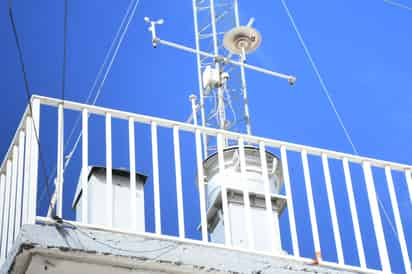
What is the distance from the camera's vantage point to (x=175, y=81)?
18625 mm

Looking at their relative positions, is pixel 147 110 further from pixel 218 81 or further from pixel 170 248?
pixel 170 248

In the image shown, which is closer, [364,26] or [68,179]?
[68,179]

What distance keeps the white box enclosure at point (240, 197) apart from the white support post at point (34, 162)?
1.73m

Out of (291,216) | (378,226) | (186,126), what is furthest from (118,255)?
(378,226)

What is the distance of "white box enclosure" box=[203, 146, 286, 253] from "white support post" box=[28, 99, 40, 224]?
173cm

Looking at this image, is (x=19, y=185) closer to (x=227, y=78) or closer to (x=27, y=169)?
(x=27, y=169)

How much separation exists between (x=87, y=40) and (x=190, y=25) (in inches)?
71.6

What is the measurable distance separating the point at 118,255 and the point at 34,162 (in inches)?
32.2

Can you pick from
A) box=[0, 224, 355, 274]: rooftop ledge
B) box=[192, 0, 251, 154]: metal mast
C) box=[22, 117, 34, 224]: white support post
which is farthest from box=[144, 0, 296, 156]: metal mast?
box=[22, 117, 34, 224]: white support post

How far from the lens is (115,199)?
24.6 feet

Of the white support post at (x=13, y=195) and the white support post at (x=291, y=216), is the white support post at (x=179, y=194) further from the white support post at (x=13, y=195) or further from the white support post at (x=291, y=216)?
the white support post at (x=13, y=195)

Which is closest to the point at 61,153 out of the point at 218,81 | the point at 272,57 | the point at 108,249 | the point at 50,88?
the point at 108,249

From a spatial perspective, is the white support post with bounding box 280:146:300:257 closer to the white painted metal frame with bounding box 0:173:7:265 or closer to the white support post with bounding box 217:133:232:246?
the white support post with bounding box 217:133:232:246

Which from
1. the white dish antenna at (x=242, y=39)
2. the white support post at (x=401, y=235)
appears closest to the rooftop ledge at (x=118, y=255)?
the white support post at (x=401, y=235)
